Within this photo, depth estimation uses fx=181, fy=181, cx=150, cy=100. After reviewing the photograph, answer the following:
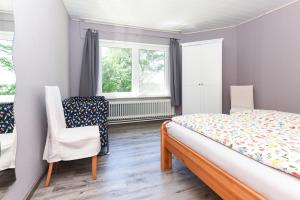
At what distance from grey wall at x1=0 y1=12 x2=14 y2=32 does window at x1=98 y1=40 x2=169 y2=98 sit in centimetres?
276

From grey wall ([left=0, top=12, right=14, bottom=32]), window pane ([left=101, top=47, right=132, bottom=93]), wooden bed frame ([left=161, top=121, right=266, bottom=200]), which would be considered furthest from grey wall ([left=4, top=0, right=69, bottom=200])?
window pane ([left=101, top=47, right=132, bottom=93])

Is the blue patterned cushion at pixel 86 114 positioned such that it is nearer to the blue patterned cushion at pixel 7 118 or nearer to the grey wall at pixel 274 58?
the blue patterned cushion at pixel 7 118

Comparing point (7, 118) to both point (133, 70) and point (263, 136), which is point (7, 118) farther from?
point (133, 70)

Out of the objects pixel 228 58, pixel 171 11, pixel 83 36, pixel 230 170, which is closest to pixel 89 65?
pixel 83 36

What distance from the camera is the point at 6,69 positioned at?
1.15m

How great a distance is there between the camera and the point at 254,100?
3.67 metres

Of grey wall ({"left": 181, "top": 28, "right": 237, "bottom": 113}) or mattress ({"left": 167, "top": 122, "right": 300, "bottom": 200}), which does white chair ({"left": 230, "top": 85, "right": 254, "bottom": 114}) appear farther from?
mattress ({"left": 167, "top": 122, "right": 300, "bottom": 200})

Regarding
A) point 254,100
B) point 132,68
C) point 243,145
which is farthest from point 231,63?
point 243,145

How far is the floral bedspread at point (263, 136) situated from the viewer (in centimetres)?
95

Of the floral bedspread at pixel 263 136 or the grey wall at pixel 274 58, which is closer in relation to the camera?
the floral bedspread at pixel 263 136

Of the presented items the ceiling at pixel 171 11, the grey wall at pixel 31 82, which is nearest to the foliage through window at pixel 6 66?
the grey wall at pixel 31 82

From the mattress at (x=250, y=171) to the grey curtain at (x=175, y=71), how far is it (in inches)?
115

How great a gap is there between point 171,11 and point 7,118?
3062mm

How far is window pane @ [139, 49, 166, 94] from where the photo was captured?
4.37 metres
